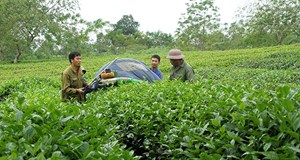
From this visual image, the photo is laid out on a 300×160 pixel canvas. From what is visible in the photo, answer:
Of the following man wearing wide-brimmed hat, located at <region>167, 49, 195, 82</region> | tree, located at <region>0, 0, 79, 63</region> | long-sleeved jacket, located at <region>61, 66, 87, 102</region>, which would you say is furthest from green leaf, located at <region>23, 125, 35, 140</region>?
tree, located at <region>0, 0, 79, 63</region>

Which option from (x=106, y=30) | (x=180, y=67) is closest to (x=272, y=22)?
(x=106, y=30)

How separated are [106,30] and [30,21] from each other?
1437 cm

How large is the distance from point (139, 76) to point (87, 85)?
48.4 inches

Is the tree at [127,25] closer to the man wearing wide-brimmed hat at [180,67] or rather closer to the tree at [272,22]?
the tree at [272,22]

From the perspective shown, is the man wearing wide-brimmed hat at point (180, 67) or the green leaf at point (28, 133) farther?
the man wearing wide-brimmed hat at point (180, 67)

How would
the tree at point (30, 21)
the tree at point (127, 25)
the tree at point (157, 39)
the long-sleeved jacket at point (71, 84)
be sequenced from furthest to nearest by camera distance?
the tree at point (127, 25) < the tree at point (157, 39) < the tree at point (30, 21) < the long-sleeved jacket at point (71, 84)

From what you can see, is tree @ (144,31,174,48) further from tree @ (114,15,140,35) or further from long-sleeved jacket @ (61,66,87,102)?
long-sleeved jacket @ (61,66,87,102)

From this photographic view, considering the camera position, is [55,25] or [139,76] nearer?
[139,76]

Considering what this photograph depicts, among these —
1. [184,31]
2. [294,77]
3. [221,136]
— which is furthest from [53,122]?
[184,31]

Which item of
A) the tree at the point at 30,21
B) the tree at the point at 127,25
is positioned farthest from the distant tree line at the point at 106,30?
the tree at the point at 127,25

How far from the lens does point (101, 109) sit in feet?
14.0

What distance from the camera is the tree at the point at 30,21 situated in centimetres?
2717

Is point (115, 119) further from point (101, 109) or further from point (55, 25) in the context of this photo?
point (55, 25)

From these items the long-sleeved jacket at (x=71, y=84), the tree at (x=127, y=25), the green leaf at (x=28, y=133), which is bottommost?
the long-sleeved jacket at (x=71, y=84)
